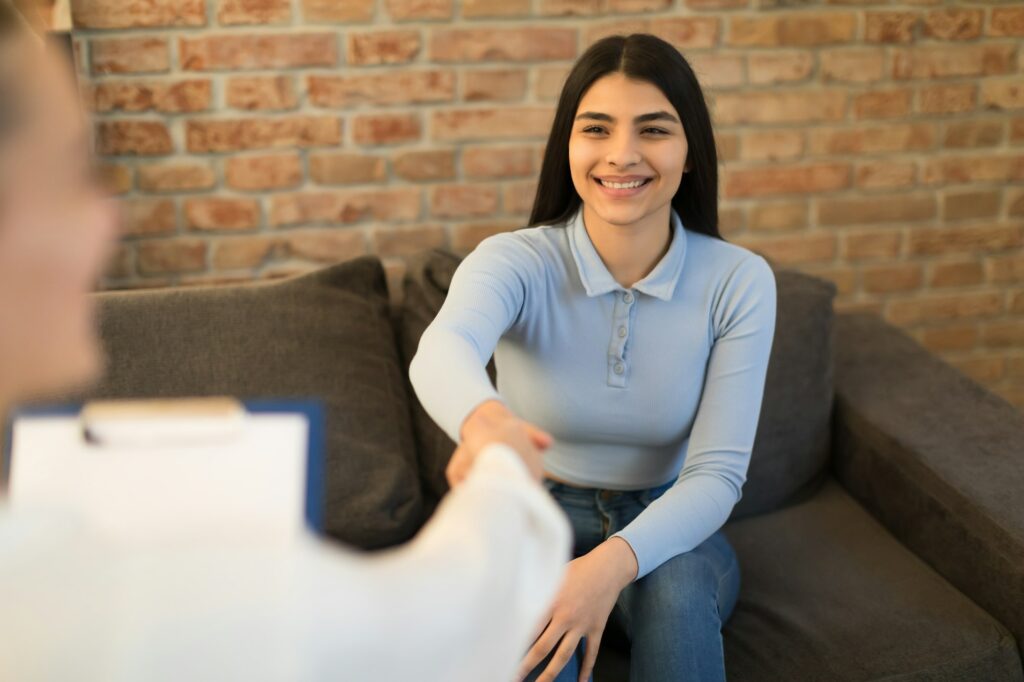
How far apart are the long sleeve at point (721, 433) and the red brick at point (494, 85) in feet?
2.42

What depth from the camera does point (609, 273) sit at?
5.00 feet

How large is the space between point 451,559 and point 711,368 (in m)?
0.98

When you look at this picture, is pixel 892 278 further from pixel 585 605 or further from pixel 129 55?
pixel 129 55

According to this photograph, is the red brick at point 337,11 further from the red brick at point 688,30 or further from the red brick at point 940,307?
the red brick at point 940,307

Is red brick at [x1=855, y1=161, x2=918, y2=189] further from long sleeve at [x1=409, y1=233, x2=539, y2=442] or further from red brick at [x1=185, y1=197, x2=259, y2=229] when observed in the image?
red brick at [x1=185, y1=197, x2=259, y2=229]

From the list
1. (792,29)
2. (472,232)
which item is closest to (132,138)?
(472,232)

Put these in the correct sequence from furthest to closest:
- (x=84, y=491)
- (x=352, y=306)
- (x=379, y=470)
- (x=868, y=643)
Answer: (x=352, y=306), (x=379, y=470), (x=868, y=643), (x=84, y=491)

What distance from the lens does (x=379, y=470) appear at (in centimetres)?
170

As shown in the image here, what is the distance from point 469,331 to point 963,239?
1.57 meters

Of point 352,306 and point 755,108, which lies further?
point 755,108

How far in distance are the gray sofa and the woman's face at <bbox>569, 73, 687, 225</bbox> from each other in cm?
49

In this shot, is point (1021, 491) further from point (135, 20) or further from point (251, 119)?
point (135, 20)

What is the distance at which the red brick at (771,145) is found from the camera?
7.22ft

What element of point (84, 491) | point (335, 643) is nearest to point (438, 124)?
point (84, 491)
